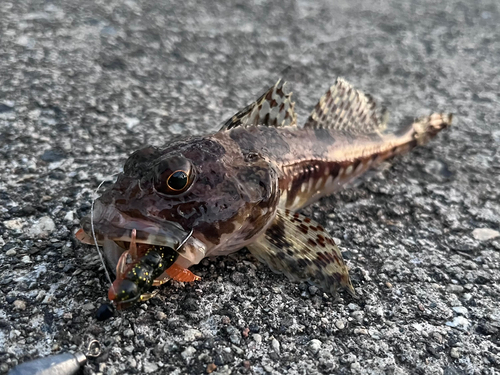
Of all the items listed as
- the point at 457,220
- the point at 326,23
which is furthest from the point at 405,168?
the point at 326,23

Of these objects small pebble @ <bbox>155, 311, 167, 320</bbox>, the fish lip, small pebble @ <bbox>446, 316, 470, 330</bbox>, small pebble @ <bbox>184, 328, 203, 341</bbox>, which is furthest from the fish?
small pebble @ <bbox>446, 316, 470, 330</bbox>

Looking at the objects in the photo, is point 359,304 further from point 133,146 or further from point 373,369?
point 133,146

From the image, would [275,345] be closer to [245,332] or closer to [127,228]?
[245,332]

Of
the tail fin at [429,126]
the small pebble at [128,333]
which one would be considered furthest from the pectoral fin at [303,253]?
the tail fin at [429,126]

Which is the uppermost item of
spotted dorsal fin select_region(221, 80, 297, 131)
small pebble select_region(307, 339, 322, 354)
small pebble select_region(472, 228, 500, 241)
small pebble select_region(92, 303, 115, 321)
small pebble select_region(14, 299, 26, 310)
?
spotted dorsal fin select_region(221, 80, 297, 131)

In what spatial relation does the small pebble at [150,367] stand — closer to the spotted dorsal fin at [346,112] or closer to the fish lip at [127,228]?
the fish lip at [127,228]

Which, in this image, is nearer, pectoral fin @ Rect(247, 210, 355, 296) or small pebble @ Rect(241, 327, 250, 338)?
small pebble @ Rect(241, 327, 250, 338)

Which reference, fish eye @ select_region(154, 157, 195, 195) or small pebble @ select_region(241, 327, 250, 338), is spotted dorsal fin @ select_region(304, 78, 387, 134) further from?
small pebble @ select_region(241, 327, 250, 338)
